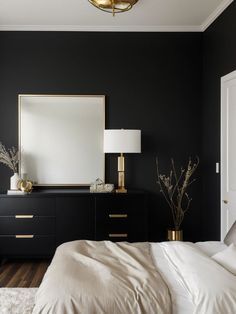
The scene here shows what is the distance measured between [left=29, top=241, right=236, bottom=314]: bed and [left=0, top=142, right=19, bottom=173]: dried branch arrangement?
2.53m

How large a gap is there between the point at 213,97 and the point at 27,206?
8.59 ft

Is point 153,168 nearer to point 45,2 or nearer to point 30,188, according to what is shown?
point 30,188

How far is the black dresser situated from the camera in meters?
4.59

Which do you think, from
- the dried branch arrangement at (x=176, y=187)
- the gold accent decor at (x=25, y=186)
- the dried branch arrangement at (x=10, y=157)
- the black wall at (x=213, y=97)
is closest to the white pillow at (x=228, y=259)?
the black wall at (x=213, y=97)

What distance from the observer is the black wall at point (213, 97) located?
420cm

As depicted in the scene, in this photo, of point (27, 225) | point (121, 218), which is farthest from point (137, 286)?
point (27, 225)

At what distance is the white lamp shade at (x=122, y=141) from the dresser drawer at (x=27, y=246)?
1310 mm

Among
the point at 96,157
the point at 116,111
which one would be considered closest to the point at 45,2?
the point at 116,111

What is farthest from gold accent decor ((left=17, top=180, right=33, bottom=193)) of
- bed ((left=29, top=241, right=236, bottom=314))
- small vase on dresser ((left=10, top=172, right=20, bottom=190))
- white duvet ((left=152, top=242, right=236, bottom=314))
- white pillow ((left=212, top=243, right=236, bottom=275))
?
white pillow ((left=212, top=243, right=236, bottom=275))

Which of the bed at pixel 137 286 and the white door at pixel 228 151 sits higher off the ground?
the white door at pixel 228 151

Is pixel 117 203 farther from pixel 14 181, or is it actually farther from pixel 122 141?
pixel 14 181

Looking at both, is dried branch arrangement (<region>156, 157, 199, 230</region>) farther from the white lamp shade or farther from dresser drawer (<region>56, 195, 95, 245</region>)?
dresser drawer (<region>56, 195, 95, 245</region>)

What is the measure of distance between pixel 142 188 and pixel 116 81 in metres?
1.47

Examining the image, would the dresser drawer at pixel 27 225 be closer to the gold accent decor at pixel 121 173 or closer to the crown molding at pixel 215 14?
the gold accent decor at pixel 121 173
